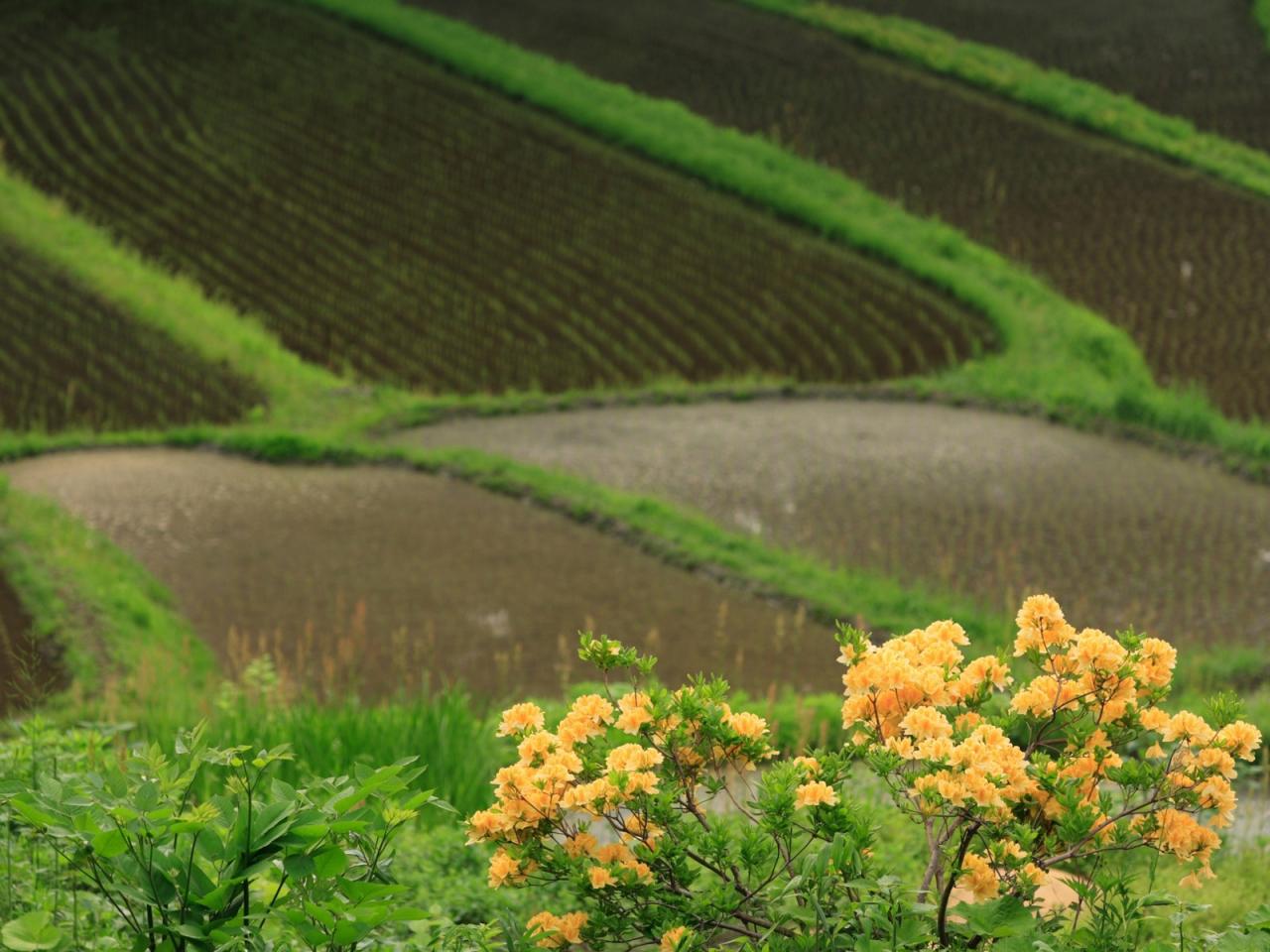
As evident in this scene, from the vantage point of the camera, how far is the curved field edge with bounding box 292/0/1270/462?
11.6 metres

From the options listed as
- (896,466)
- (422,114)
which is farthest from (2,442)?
(422,114)

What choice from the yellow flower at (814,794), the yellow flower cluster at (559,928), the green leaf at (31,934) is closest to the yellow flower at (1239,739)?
the yellow flower at (814,794)

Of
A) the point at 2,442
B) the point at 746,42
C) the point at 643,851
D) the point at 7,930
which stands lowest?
the point at 2,442

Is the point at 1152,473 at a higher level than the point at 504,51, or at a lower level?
lower

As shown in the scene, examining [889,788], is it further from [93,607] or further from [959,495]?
[959,495]

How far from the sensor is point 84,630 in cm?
727

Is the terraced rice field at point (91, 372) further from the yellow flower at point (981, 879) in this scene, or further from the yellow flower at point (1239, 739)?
the yellow flower at point (1239, 739)

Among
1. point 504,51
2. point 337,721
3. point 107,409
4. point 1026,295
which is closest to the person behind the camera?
point 337,721

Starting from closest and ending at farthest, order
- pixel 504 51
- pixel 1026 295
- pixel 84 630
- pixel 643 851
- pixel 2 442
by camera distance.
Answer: pixel 643 851, pixel 84 630, pixel 2 442, pixel 1026 295, pixel 504 51

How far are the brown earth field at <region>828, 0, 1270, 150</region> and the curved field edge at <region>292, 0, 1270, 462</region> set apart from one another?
432cm

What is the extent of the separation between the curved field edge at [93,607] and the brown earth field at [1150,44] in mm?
13264

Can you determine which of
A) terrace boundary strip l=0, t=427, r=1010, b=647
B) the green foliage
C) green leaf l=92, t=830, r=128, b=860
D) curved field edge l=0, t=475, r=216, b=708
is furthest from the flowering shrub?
terrace boundary strip l=0, t=427, r=1010, b=647

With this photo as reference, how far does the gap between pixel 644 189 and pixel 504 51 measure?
4371 mm

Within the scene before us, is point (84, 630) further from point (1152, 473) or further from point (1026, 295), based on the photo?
point (1026, 295)
